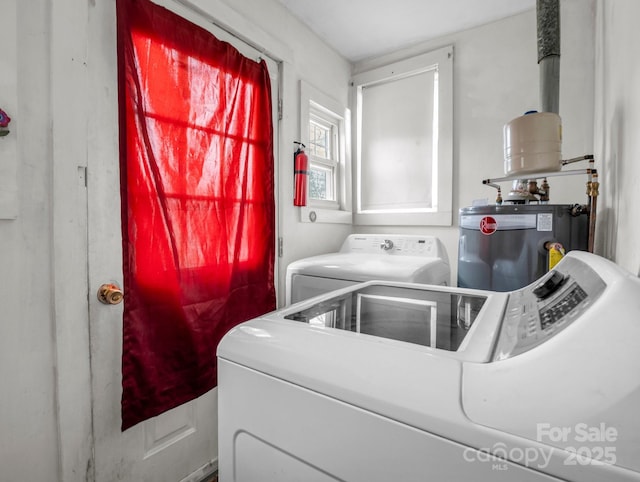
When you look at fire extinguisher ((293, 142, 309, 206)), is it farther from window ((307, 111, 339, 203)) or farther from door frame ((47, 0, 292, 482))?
door frame ((47, 0, 292, 482))

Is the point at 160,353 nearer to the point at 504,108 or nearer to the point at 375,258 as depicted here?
the point at 375,258

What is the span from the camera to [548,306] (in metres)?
0.63

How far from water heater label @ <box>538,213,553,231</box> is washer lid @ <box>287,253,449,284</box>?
1.90 ft

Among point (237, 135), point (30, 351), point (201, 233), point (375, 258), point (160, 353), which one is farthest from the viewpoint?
point (375, 258)

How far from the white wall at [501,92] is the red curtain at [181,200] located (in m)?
1.54

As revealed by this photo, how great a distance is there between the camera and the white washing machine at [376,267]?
1.69 metres

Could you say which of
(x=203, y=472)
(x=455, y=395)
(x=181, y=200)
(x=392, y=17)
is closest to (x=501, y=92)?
(x=392, y=17)

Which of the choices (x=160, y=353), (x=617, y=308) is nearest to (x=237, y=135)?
(x=160, y=353)

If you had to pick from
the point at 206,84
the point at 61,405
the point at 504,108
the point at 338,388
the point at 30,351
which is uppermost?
the point at 504,108

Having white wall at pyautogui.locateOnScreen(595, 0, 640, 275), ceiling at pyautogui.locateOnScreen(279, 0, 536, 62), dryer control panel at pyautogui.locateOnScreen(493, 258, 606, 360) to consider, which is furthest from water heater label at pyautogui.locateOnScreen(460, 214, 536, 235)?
ceiling at pyautogui.locateOnScreen(279, 0, 536, 62)

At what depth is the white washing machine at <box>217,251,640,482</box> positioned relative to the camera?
1.19ft

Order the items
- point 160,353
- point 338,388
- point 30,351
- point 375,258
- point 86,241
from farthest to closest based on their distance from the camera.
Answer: point 375,258
point 160,353
point 86,241
point 30,351
point 338,388

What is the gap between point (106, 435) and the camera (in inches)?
48.0

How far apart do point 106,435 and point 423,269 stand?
1.62 m
